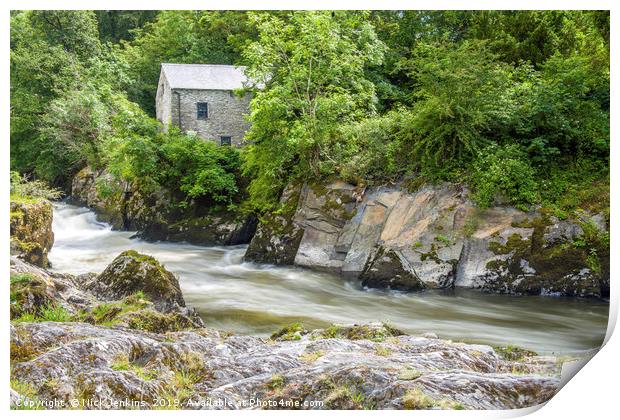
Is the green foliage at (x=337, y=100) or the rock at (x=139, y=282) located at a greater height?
the green foliage at (x=337, y=100)

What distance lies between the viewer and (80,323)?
5016 mm

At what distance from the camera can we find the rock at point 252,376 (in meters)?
4.24

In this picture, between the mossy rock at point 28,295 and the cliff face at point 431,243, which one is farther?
the cliff face at point 431,243

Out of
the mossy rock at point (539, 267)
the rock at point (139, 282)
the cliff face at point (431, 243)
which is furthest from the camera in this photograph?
the cliff face at point (431, 243)

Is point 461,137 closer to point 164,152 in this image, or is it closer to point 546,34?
point 546,34

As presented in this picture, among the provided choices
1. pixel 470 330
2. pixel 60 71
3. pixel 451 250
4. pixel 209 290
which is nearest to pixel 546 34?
pixel 451 250

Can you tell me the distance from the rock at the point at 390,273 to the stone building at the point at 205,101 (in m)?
2.52

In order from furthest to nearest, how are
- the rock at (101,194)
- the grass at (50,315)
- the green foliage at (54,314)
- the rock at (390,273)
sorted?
1. the rock at (390,273)
2. the rock at (101,194)
3. the green foliage at (54,314)
4. the grass at (50,315)

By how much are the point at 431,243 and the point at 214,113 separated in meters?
3.21

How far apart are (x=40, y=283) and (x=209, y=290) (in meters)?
2.34

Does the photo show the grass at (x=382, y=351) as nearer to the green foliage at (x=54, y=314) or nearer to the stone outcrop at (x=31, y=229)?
the green foliage at (x=54, y=314)

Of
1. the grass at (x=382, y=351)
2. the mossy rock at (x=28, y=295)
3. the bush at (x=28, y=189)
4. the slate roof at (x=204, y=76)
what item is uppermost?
Answer: the slate roof at (x=204, y=76)

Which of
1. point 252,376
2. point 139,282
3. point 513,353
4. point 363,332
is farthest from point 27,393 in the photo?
point 513,353

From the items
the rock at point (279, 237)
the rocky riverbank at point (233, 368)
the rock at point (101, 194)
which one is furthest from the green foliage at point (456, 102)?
the rock at point (101, 194)
